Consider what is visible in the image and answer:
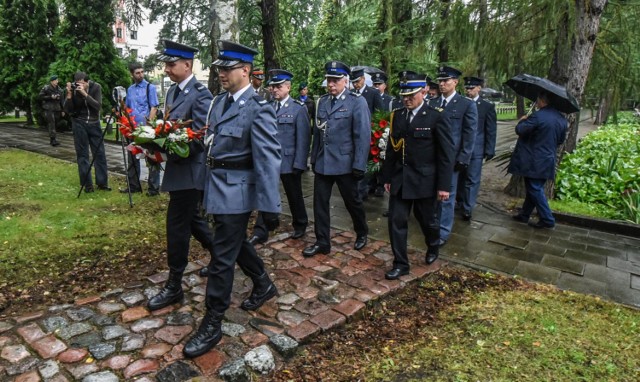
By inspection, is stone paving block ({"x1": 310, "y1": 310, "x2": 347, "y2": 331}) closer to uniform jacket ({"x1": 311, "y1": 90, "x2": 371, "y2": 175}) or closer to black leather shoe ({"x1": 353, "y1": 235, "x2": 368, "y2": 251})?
black leather shoe ({"x1": 353, "y1": 235, "x2": 368, "y2": 251})

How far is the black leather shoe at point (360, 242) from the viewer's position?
5193 mm

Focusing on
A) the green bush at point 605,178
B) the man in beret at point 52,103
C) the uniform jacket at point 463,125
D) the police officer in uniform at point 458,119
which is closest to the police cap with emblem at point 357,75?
the police officer in uniform at point 458,119

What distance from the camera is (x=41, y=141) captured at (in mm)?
13875

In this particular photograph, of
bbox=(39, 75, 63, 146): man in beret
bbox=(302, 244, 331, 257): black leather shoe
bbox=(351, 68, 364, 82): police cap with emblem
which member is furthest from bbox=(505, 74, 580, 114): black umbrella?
bbox=(39, 75, 63, 146): man in beret

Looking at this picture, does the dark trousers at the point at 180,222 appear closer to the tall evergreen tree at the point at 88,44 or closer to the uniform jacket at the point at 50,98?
the uniform jacket at the point at 50,98

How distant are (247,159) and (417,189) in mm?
1921

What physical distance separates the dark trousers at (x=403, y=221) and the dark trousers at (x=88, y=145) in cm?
550

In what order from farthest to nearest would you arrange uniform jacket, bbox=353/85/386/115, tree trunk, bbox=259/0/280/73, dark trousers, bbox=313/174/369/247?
1. tree trunk, bbox=259/0/280/73
2. uniform jacket, bbox=353/85/386/115
3. dark trousers, bbox=313/174/369/247

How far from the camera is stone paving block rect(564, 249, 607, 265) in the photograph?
507 centimetres

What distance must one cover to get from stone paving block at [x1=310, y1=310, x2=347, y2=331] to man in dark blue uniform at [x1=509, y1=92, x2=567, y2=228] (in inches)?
157

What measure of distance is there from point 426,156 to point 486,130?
2846mm

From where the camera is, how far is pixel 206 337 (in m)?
3.09

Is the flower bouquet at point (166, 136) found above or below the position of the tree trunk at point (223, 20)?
below

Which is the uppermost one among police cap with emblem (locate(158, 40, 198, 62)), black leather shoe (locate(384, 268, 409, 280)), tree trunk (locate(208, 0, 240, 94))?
tree trunk (locate(208, 0, 240, 94))
